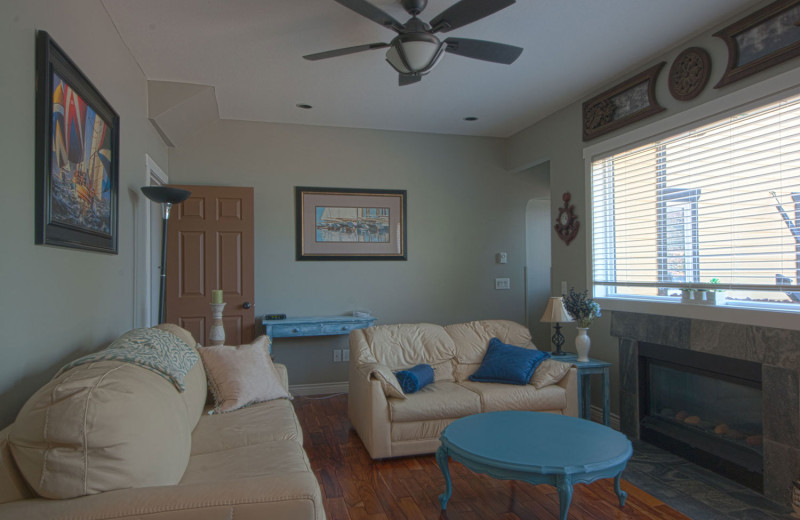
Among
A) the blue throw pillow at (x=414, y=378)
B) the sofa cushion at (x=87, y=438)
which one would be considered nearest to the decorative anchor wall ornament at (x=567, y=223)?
the blue throw pillow at (x=414, y=378)

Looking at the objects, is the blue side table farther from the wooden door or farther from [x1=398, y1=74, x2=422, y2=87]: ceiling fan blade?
the wooden door

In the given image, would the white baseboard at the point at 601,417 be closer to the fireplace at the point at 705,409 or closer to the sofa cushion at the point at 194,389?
the fireplace at the point at 705,409

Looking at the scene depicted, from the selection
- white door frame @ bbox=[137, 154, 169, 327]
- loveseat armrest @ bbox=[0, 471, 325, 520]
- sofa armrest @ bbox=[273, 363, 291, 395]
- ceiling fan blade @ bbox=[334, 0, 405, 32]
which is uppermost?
ceiling fan blade @ bbox=[334, 0, 405, 32]

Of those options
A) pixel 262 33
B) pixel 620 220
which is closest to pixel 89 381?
pixel 262 33

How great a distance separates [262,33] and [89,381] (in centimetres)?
246

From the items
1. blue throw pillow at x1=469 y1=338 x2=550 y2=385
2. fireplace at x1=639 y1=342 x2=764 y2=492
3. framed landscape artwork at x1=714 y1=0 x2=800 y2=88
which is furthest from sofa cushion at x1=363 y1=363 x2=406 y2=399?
framed landscape artwork at x1=714 y1=0 x2=800 y2=88

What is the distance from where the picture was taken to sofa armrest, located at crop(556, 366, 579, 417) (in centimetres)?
347

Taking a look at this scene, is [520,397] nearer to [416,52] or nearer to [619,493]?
[619,493]

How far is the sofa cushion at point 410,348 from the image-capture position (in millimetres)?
3717

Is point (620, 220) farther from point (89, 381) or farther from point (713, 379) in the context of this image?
point (89, 381)

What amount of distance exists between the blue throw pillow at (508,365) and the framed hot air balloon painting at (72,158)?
2544 millimetres

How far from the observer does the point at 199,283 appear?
4.65m

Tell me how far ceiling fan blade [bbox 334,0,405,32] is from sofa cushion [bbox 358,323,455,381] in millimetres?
2152

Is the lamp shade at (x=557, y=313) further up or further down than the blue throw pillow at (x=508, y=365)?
further up
